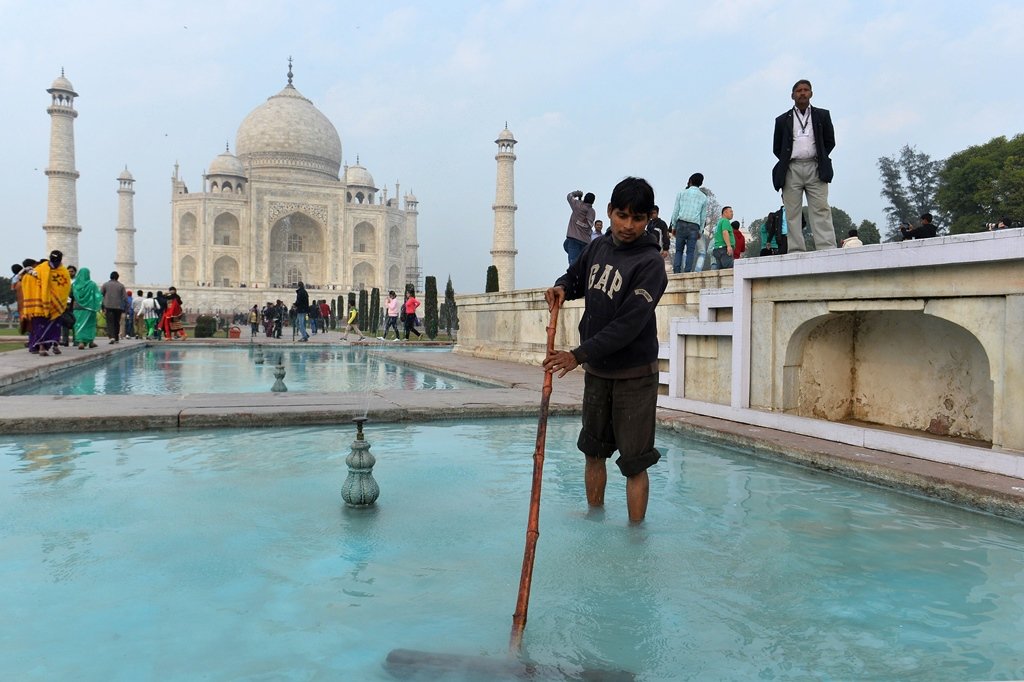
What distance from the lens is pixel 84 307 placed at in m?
11.6

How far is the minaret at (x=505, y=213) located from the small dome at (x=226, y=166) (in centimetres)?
1874

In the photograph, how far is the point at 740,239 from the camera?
9.43 m

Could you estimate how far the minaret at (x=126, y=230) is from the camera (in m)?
45.8

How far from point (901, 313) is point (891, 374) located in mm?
360

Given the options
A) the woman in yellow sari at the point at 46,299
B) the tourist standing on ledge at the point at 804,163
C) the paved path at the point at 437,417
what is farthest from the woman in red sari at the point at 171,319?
the tourist standing on ledge at the point at 804,163

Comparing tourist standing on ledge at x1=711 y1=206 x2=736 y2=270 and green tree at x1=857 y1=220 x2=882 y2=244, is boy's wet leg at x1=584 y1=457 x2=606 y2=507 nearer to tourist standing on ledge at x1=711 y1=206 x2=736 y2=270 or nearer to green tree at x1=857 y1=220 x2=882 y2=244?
tourist standing on ledge at x1=711 y1=206 x2=736 y2=270

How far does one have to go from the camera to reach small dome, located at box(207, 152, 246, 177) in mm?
46906

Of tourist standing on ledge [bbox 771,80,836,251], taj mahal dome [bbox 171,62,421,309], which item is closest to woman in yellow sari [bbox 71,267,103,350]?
tourist standing on ledge [bbox 771,80,836,251]

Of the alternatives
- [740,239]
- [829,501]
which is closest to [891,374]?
[829,501]

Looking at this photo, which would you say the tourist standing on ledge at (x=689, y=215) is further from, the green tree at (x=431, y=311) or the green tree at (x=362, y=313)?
the green tree at (x=362, y=313)

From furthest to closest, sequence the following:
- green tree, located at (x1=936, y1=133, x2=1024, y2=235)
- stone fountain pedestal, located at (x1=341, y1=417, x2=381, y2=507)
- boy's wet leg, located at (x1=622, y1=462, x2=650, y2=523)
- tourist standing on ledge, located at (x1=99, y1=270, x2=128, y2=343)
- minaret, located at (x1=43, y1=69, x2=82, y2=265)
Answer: minaret, located at (x1=43, y1=69, x2=82, y2=265)
green tree, located at (x1=936, y1=133, x2=1024, y2=235)
tourist standing on ledge, located at (x1=99, y1=270, x2=128, y2=343)
stone fountain pedestal, located at (x1=341, y1=417, x2=381, y2=507)
boy's wet leg, located at (x1=622, y1=462, x2=650, y2=523)

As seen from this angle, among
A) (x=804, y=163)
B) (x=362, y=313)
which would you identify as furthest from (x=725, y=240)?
(x=362, y=313)

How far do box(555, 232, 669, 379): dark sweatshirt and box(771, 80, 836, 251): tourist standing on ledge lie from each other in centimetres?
268

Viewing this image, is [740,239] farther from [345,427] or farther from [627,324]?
[627,324]
